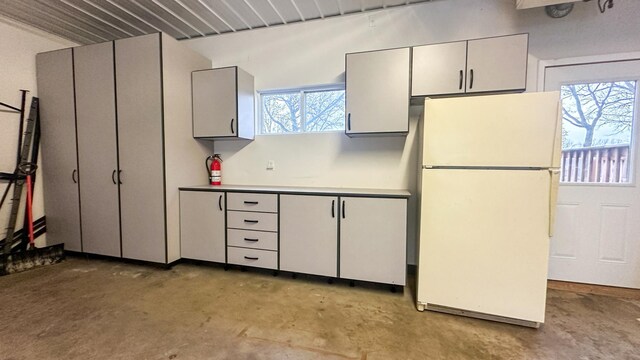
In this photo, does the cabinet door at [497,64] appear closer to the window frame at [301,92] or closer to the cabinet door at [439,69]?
the cabinet door at [439,69]

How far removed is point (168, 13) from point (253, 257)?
2968 millimetres

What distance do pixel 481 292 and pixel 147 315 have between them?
254 centimetres

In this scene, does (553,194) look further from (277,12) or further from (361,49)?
(277,12)

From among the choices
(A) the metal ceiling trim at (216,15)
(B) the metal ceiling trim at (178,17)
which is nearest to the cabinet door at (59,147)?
(B) the metal ceiling trim at (178,17)

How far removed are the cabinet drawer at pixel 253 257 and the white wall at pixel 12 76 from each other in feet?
8.94

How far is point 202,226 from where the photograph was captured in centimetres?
282

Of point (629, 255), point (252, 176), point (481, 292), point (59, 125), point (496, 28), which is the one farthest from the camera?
point (252, 176)

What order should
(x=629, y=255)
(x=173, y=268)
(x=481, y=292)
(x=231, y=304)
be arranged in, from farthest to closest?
(x=173, y=268) → (x=629, y=255) → (x=231, y=304) → (x=481, y=292)

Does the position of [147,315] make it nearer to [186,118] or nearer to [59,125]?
[186,118]

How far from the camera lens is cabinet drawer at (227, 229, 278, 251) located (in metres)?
2.60

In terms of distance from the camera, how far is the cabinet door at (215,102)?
2911 millimetres

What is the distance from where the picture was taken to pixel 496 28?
253 cm

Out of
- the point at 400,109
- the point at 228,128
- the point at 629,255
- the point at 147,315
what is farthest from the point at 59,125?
the point at 629,255

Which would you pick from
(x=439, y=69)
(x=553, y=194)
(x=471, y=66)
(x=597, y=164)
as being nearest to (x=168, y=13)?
(x=439, y=69)
